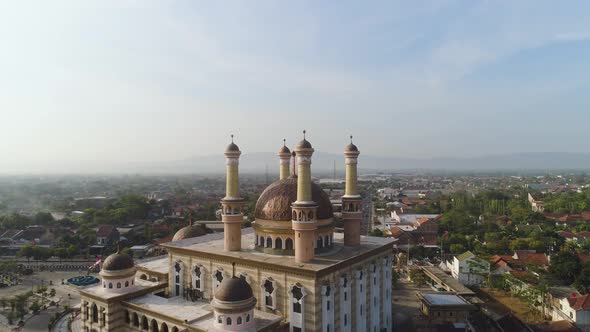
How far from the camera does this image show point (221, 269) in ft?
84.4

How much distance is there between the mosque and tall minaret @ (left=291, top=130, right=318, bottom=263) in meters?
0.06

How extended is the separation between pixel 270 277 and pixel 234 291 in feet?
11.3

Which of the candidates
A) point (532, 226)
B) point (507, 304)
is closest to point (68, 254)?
point (507, 304)

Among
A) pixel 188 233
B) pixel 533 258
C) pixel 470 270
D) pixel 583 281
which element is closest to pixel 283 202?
pixel 188 233

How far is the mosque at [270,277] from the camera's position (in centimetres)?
2194

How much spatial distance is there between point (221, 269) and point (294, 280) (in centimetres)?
590

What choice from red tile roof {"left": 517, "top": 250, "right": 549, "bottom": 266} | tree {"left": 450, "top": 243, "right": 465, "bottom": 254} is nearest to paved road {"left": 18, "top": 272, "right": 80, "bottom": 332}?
tree {"left": 450, "top": 243, "right": 465, "bottom": 254}

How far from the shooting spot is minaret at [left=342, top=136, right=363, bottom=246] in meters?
27.9

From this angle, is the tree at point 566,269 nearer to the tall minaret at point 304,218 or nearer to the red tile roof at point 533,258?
the red tile roof at point 533,258

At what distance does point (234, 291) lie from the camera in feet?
67.4

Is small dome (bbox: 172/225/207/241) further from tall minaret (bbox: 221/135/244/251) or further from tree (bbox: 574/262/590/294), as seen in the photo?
tree (bbox: 574/262/590/294)

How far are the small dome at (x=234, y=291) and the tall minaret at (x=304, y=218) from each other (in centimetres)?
413

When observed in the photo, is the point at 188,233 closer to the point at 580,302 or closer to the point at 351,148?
the point at 351,148

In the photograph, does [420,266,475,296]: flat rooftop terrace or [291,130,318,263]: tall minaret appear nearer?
[291,130,318,263]: tall minaret
